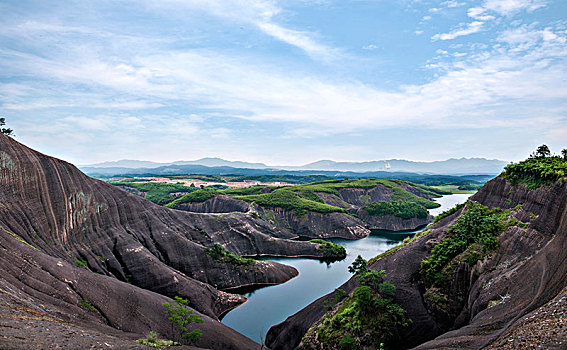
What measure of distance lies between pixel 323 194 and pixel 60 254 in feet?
396

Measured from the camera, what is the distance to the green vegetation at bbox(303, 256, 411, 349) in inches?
1157

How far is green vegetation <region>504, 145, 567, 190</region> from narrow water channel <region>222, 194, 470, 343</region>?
30.7 m

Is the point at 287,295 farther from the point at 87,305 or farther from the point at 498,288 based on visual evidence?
the point at 498,288

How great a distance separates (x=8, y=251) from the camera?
25.5 metres

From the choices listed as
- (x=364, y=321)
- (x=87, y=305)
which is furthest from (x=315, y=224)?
(x=87, y=305)

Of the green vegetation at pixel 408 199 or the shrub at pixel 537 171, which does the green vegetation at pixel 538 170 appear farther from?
the green vegetation at pixel 408 199

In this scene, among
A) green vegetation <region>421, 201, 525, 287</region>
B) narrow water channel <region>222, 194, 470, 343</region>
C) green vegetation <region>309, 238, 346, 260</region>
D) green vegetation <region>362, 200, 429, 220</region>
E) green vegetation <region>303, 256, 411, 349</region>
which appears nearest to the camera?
green vegetation <region>303, 256, 411, 349</region>

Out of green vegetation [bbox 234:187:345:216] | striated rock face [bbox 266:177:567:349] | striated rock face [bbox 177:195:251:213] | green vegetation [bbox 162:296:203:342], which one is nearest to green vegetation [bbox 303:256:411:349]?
striated rock face [bbox 266:177:567:349]

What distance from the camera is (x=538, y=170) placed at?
103 ft

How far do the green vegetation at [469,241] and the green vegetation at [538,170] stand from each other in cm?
398

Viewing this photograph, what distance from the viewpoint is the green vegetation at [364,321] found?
96.4 ft

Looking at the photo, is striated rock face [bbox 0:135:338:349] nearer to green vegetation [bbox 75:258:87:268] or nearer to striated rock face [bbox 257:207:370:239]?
green vegetation [bbox 75:258:87:268]

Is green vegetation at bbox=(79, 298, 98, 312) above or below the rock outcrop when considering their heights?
above

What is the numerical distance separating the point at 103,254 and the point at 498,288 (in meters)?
47.9
